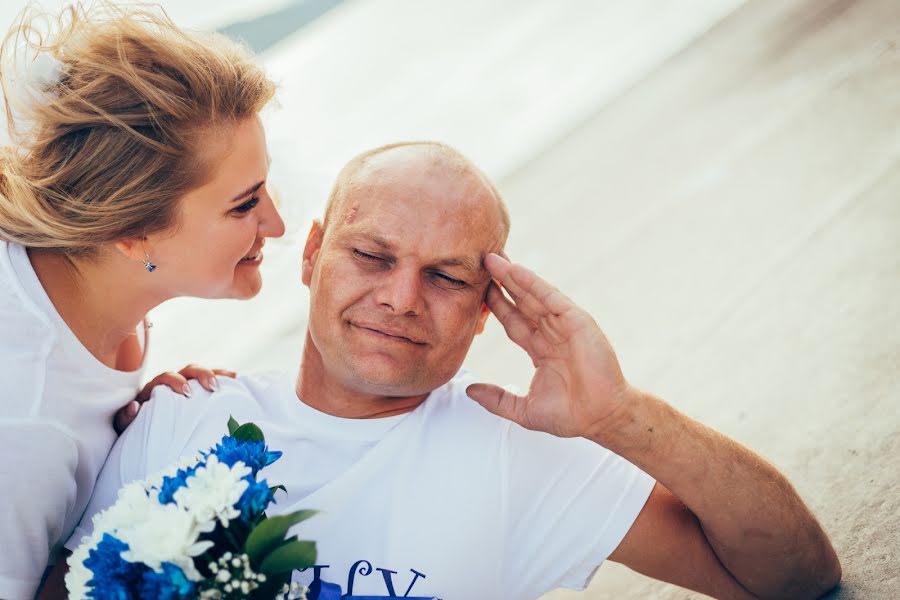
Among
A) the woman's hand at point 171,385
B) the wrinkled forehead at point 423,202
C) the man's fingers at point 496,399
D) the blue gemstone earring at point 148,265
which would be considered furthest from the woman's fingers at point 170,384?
the man's fingers at point 496,399

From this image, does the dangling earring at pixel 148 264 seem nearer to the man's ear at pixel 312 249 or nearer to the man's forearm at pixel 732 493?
the man's ear at pixel 312 249

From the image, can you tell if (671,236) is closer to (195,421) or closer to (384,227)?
(384,227)

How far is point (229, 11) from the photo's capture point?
4.86 metres

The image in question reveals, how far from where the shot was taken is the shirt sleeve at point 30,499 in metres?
1.74

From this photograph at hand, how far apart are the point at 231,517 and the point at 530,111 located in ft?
12.4

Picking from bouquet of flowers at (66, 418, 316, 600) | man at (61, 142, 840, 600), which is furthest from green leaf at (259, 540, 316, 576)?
man at (61, 142, 840, 600)

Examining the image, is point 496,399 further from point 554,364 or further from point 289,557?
point 289,557

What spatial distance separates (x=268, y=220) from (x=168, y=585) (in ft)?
4.02

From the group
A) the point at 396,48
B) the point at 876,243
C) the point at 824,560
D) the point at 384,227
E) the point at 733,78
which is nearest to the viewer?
the point at 824,560

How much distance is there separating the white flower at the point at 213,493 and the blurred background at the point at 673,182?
2.03 ft

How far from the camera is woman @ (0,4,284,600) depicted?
1.87m

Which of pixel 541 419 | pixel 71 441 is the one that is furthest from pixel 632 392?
pixel 71 441

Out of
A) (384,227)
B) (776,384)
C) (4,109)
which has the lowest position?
(776,384)

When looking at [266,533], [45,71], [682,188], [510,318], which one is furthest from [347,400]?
[682,188]
